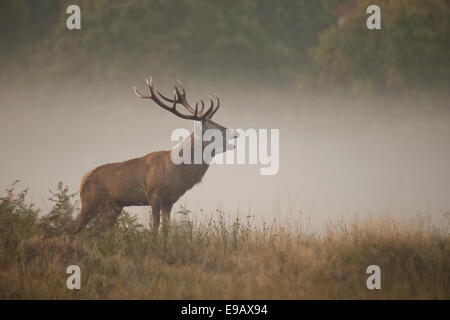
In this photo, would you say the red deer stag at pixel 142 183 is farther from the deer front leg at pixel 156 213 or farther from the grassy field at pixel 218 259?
the grassy field at pixel 218 259

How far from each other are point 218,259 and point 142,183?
1.65m

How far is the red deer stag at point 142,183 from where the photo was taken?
6664 mm

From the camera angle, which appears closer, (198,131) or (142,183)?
(142,183)

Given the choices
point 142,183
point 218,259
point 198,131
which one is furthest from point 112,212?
point 218,259

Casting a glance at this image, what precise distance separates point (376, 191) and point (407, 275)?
57.4ft

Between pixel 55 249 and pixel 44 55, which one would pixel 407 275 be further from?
pixel 44 55

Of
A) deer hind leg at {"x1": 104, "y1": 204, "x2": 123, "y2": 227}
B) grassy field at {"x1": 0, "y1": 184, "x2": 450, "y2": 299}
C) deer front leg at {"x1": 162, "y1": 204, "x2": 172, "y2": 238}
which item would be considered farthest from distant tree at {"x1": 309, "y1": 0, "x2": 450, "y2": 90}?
deer hind leg at {"x1": 104, "y1": 204, "x2": 123, "y2": 227}

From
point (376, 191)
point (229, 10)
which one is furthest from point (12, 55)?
point (376, 191)

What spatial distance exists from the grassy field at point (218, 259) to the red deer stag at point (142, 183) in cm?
32

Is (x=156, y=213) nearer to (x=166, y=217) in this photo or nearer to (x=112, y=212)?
(x=166, y=217)

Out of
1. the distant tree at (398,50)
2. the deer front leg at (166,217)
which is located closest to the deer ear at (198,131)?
the deer front leg at (166,217)

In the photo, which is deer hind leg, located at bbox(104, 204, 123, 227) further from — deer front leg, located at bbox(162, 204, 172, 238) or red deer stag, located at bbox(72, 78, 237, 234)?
deer front leg, located at bbox(162, 204, 172, 238)

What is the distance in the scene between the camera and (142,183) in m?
6.53

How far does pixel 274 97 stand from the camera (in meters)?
30.2
